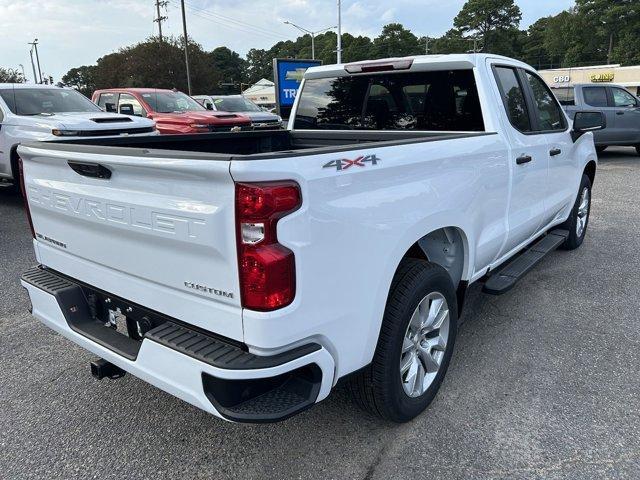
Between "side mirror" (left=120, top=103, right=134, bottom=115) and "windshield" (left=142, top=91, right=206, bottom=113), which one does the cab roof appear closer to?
"side mirror" (left=120, top=103, right=134, bottom=115)

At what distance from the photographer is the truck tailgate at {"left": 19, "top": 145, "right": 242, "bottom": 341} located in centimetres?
192

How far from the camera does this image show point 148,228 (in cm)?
215

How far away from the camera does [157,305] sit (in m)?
2.27

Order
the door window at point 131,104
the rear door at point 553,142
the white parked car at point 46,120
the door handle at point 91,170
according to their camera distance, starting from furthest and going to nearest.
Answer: the door window at point 131,104
the white parked car at point 46,120
the rear door at point 553,142
the door handle at point 91,170

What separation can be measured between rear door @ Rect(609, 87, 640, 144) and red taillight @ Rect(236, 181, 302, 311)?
45.5ft

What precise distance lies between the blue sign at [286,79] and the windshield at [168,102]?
11.6 ft

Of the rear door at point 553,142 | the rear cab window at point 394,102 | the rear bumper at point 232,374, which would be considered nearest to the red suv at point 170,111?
the rear cab window at point 394,102

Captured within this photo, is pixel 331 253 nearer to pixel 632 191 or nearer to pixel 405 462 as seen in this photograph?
pixel 405 462

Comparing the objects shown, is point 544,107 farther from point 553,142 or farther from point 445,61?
point 445,61

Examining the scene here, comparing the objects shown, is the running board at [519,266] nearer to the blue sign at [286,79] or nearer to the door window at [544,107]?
the door window at [544,107]

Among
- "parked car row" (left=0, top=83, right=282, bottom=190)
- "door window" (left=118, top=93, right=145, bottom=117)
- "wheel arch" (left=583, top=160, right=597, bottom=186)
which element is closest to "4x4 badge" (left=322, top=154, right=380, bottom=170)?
"wheel arch" (left=583, top=160, right=597, bottom=186)

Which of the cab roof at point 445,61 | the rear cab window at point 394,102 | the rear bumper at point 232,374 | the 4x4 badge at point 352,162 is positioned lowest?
the rear bumper at point 232,374

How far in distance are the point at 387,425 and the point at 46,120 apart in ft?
23.1

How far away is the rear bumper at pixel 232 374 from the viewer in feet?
6.33
